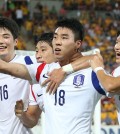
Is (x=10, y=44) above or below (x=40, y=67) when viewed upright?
above

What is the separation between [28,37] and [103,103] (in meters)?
8.25

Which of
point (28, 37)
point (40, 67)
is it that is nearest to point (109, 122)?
point (40, 67)

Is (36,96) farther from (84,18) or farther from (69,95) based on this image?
(84,18)

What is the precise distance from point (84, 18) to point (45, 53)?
59.0 ft

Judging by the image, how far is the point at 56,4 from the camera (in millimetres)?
23375

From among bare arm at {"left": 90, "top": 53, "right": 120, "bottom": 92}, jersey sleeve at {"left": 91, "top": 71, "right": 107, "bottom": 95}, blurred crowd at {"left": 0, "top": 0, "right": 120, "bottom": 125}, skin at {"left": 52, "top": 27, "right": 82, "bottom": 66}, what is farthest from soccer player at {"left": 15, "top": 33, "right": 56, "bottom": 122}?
blurred crowd at {"left": 0, "top": 0, "right": 120, "bottom": 125}

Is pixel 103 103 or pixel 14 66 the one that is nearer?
pixel 14 66

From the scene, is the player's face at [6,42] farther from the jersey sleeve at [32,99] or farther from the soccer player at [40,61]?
the jersey sleeve at [32,99]

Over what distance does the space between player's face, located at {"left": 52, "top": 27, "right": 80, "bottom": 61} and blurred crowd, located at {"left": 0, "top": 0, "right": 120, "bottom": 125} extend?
14499mm

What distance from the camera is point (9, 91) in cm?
492

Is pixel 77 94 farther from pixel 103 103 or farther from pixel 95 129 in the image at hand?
pixel 103 103

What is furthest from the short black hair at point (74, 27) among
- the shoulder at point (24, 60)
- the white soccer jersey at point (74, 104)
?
the shoulder at point (24, 60)

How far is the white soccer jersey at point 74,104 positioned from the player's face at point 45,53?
2.86 feet

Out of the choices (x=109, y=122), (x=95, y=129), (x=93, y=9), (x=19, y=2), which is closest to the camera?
(x=95, y=129)
